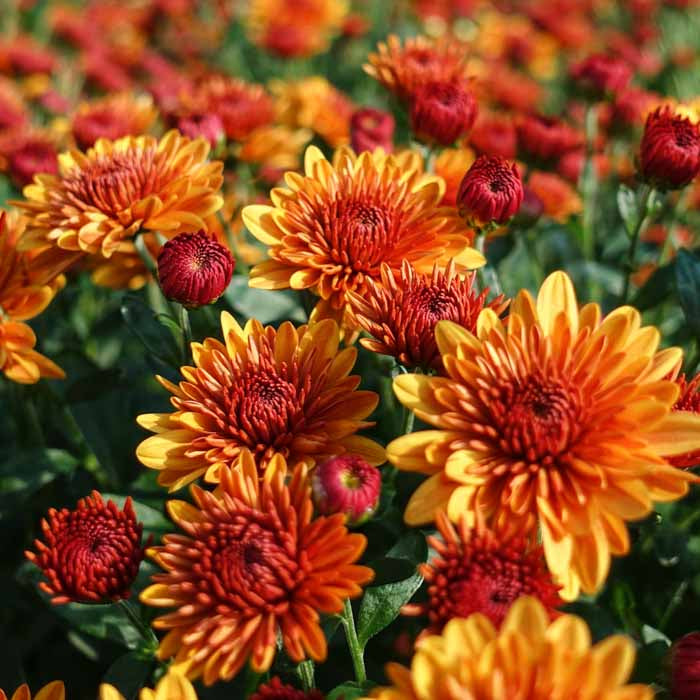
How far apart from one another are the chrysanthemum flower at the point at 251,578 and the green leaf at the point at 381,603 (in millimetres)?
203

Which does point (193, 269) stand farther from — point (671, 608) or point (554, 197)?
point (554, 197)

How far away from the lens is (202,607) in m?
0.97

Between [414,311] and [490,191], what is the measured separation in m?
0.32

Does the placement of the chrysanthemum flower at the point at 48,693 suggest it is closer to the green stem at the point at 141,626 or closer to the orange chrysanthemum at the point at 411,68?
the green stem at the point at 141,626

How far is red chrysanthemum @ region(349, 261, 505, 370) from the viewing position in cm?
115

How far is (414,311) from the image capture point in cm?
115

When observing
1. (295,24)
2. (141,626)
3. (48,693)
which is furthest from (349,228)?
(295,24)

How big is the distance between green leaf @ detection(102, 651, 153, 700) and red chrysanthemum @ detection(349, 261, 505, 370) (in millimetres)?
597

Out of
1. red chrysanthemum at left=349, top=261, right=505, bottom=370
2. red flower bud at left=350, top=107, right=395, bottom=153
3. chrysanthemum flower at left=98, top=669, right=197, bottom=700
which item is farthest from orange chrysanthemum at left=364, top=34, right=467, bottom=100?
chrysanthemum flower at left=98, top=669, right=197, bottom=700

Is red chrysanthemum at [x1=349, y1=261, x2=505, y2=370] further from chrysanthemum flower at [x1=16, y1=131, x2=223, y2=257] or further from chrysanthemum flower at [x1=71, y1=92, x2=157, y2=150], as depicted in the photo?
chrysanthemum flower at [x1=71, y1=92, x2=157, y2=150]

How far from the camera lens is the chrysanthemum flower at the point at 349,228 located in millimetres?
1312

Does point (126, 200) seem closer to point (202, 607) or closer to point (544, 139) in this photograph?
point (202, 607)

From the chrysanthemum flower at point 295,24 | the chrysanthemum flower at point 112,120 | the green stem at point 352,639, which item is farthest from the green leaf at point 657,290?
the chrysanthemum flower at point 295,24

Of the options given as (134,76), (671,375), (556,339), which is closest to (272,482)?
(556,339)
